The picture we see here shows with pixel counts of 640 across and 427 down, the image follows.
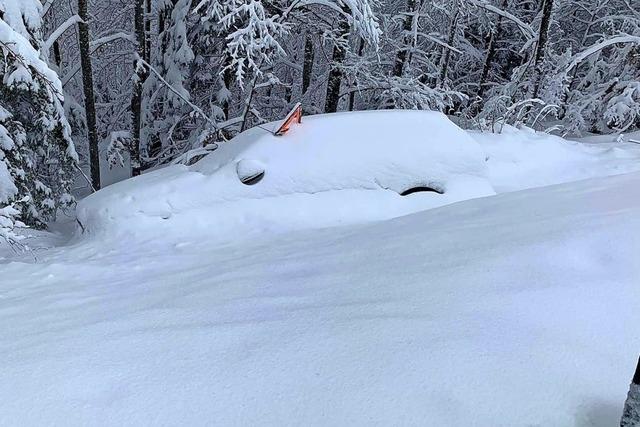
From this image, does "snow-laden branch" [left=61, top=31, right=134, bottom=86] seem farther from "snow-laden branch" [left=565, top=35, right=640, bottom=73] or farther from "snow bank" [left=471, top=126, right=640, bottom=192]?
"snow-laden branch" [left=565, top=35, right=640, bottom=73]

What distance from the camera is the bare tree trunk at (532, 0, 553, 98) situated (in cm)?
1149

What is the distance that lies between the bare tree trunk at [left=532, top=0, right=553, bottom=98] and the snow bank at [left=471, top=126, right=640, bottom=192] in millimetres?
4432

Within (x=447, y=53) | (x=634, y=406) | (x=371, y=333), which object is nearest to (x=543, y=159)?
(x=371, y=333)

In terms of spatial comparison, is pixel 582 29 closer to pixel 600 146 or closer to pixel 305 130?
pixel 600 146

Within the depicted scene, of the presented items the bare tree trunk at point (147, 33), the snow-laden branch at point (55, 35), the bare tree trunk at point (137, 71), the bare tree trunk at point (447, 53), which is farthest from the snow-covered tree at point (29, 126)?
the bare tree trunk at point (447, 53)

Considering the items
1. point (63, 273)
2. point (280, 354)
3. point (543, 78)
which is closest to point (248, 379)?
point (280, 354)

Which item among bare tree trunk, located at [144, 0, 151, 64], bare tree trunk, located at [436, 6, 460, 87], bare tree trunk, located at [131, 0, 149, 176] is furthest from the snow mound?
bare tree trunk, located at [436, 6, 460, 87]

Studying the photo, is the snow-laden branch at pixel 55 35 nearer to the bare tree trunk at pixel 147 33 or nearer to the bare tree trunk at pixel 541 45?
the bare tree trunk at pixel 147 33

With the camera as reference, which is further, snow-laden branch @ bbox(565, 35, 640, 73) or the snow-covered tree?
snow-laden branch @ bbox(565, 35, 640, 73)

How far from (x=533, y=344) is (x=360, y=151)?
435cm

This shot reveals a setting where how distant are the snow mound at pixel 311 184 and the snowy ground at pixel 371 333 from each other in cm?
163

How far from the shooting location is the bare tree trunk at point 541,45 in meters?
11.5

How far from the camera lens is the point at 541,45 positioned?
11.7 meters

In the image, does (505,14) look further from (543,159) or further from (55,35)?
(55,35)
